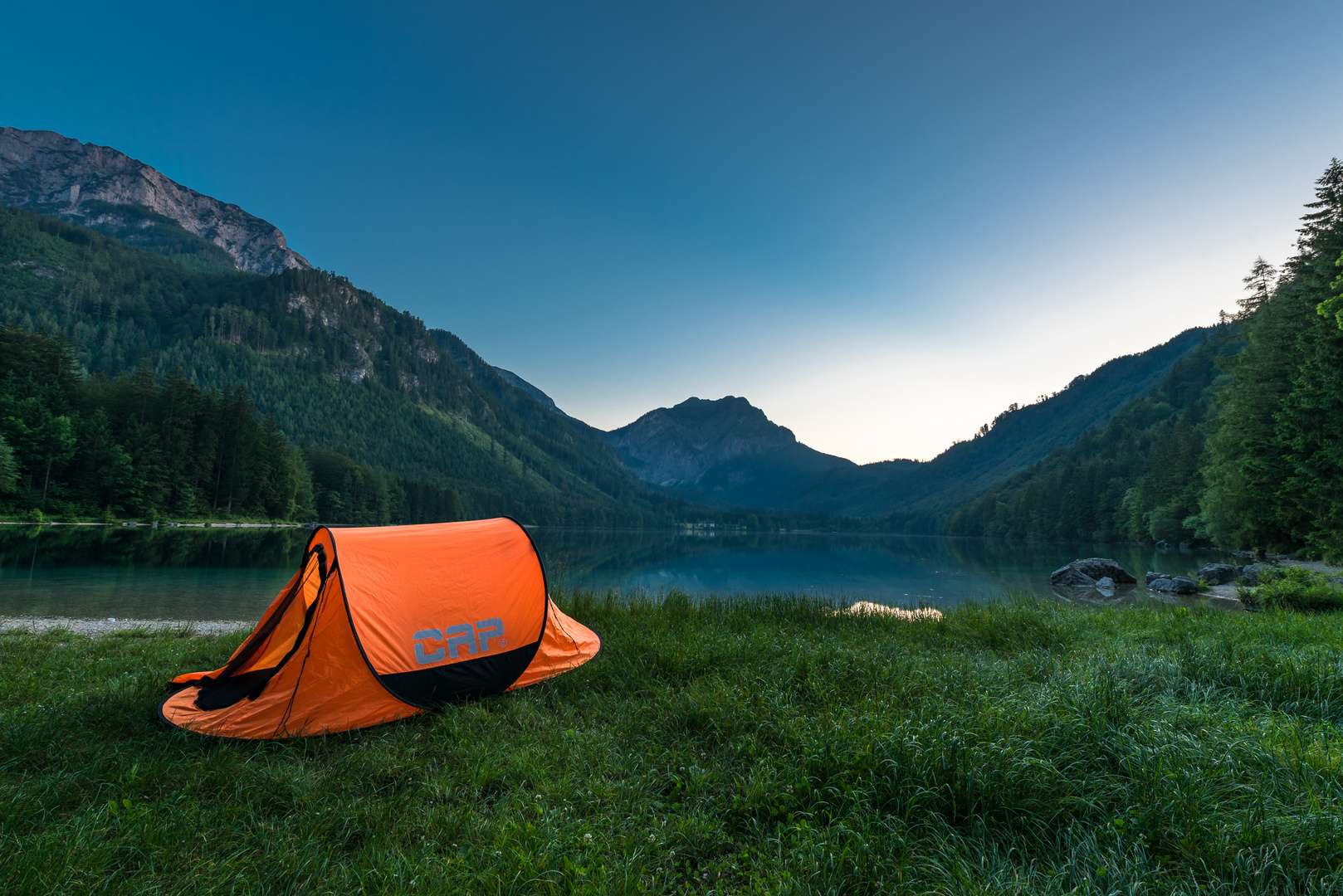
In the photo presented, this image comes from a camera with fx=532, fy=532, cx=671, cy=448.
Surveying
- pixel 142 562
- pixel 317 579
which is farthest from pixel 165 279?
pixel 317 579

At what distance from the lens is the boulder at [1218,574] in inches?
854

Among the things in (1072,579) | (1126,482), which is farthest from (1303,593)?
(1126,482)

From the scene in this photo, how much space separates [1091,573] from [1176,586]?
5373mm

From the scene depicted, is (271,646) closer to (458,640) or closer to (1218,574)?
(458,640)

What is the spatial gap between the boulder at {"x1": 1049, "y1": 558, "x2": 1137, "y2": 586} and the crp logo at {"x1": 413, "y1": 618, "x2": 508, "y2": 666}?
28314 mm

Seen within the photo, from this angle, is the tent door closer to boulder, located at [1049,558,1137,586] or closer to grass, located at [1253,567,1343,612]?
grass, located at [1253,567,1343,612]

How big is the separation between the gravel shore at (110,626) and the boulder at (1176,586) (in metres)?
29.3

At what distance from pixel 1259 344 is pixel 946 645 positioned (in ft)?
101

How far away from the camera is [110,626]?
38.7 feet

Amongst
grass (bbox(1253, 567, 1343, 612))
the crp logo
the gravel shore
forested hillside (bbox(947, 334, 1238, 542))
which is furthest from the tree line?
forested hillside (bbox(947, 334, 1238, 542))

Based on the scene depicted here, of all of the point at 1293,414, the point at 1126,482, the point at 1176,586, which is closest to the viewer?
the point at 1176,586

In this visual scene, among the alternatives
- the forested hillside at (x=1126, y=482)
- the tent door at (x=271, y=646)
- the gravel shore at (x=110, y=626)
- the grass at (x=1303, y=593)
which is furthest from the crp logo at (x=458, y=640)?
the forested hillside at (x=1126, y=482)

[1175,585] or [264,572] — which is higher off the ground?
[1175,585]

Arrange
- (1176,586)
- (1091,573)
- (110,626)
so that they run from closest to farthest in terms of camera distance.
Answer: (110,626), (1176,586), (1091,573)
